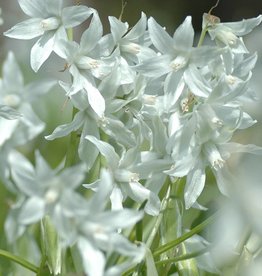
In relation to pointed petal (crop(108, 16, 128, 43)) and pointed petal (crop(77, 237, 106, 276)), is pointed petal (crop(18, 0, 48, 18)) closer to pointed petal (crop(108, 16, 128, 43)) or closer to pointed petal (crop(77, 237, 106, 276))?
pointed petal (crop(108, 16, 128, 43))

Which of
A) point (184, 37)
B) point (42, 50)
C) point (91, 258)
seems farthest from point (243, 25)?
point (91, 258)

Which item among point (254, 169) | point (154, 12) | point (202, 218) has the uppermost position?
point (254, 169)

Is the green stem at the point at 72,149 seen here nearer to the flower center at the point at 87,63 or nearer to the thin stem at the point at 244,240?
the flower center at the point at 87,63

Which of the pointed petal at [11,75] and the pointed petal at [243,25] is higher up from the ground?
the pointed petal at [243,25]

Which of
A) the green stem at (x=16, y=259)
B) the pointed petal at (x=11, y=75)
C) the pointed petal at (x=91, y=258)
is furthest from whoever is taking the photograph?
the pointed petal at (x=11, y=75)

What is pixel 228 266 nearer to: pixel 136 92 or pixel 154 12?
pixel 136 92

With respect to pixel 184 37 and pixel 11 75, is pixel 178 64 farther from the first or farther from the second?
pixel 11 75

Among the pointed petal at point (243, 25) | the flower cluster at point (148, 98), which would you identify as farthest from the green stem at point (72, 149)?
the pointed petal at point (243, 25)

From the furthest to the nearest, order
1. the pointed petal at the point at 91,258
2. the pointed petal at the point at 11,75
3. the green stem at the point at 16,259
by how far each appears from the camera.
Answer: the pointed petal at the point at 11,75 < the green stem at the point at 16,259 < the pointed petal at the point at 91,258

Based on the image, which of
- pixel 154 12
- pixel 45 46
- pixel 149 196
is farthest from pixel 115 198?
pixel 154 12

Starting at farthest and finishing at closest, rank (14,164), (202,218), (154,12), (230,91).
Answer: (154,12)
(202,218)
(230,91)
(14,164)

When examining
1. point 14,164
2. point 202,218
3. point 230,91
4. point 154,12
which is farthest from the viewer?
point 154,12
